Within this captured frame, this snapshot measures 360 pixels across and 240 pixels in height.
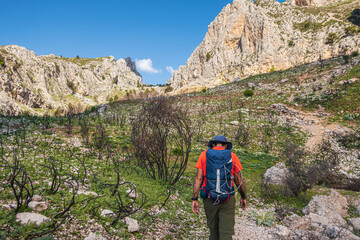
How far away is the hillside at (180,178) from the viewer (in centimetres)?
400

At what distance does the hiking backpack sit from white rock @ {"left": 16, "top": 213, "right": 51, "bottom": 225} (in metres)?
3.06

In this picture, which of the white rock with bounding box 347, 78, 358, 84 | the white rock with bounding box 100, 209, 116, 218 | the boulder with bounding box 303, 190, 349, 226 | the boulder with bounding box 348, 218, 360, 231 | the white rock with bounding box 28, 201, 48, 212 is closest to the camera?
the white rock with bounding box 28, 201, 48, 212

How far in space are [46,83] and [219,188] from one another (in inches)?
3587

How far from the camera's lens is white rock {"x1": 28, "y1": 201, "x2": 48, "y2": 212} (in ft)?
12.1

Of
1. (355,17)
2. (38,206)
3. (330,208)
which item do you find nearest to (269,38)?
(355,17)

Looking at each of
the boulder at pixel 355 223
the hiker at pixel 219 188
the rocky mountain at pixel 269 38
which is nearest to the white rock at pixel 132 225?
the hiker at pixel 219 188

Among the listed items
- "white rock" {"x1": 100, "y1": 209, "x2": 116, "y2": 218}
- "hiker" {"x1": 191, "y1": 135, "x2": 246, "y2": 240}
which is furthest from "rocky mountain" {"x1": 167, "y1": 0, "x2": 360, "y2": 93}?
"hiker" {"x1": 191, "y1": 135, "x2": 246, "y2": 240}

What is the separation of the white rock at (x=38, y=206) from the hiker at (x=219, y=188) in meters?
3.25

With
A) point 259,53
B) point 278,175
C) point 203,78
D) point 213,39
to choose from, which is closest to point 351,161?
point 278,175

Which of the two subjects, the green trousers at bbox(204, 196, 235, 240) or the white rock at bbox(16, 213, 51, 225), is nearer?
the white rock at bbox(16, 213, 51, 225)

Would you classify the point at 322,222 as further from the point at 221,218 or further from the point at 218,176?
the point at 218,176

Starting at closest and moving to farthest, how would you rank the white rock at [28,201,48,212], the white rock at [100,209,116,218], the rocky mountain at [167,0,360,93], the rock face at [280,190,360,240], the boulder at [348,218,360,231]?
the white rock at [28,201,48,212] → the white rock at [100,209,116,218] → the rock face at [280,190,360,240] → the boulder at [348,218,360,231] → the rocky mountain at [167,0,360,93]

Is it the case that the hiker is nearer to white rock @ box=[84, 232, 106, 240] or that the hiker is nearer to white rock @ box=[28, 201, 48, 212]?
white rock @ box=[84, 232, 106, 240]

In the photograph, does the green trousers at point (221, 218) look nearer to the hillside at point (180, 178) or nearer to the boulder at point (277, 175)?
the hillside at point (180, 178)
